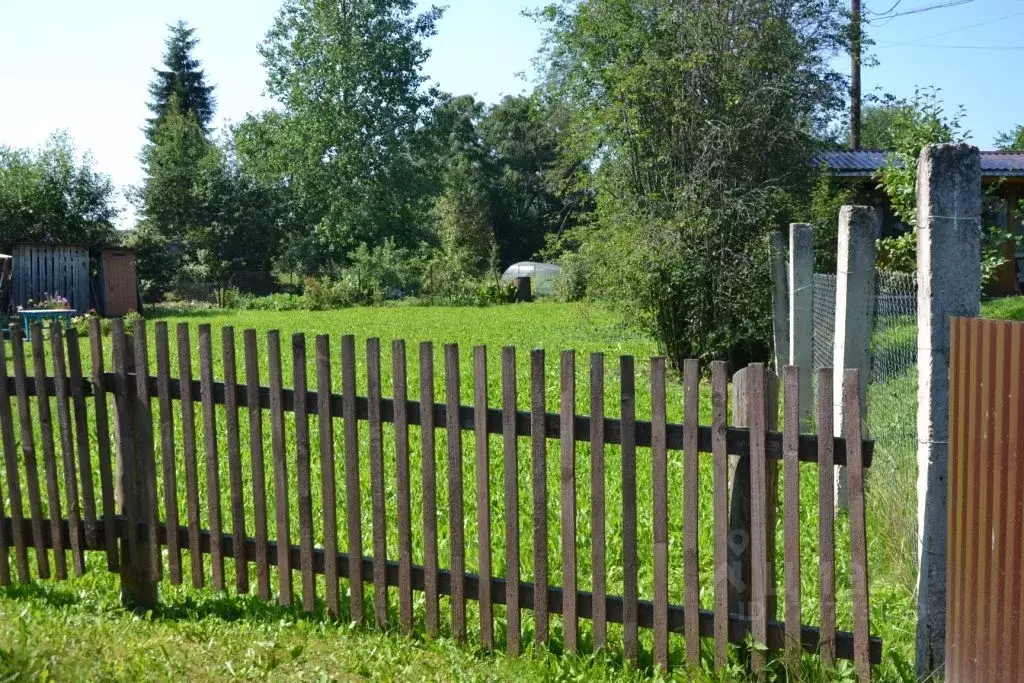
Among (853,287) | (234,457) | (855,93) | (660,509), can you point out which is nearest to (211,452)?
(234,457)

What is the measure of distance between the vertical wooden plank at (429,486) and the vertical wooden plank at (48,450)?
1.98 m

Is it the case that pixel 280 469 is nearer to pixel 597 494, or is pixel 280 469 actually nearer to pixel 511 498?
pixel 511 498

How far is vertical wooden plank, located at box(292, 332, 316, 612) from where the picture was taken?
4357 millimetres

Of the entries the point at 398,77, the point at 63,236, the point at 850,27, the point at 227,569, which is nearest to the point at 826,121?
the point at 850,27

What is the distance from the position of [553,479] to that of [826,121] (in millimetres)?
12376

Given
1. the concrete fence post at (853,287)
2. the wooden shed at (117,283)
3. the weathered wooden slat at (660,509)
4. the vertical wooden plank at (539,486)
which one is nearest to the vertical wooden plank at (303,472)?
the vertical wooden plank at (539,486)

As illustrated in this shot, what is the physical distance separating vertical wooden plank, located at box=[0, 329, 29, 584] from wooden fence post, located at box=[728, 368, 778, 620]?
3575 millimetres

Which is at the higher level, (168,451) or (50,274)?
(50,274)

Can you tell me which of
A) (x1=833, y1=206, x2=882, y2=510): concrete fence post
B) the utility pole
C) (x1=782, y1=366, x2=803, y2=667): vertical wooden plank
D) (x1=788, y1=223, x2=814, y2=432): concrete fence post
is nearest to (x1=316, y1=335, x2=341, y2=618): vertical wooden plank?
(x1=782, y1=366, x2=803, y2=667): vertical wooden plank

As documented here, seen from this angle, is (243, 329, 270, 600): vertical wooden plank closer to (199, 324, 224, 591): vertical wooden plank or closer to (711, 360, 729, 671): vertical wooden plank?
(199, 324, 224, 591): vertical wooden plank

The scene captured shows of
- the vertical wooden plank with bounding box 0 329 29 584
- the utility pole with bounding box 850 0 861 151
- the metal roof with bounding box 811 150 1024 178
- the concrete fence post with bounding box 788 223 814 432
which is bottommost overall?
the vertical wooden plank with bounding box 0 329 29 584

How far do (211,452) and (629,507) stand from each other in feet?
6.73

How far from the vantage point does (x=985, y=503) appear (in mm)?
3066

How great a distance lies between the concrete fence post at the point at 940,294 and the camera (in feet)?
11.4
